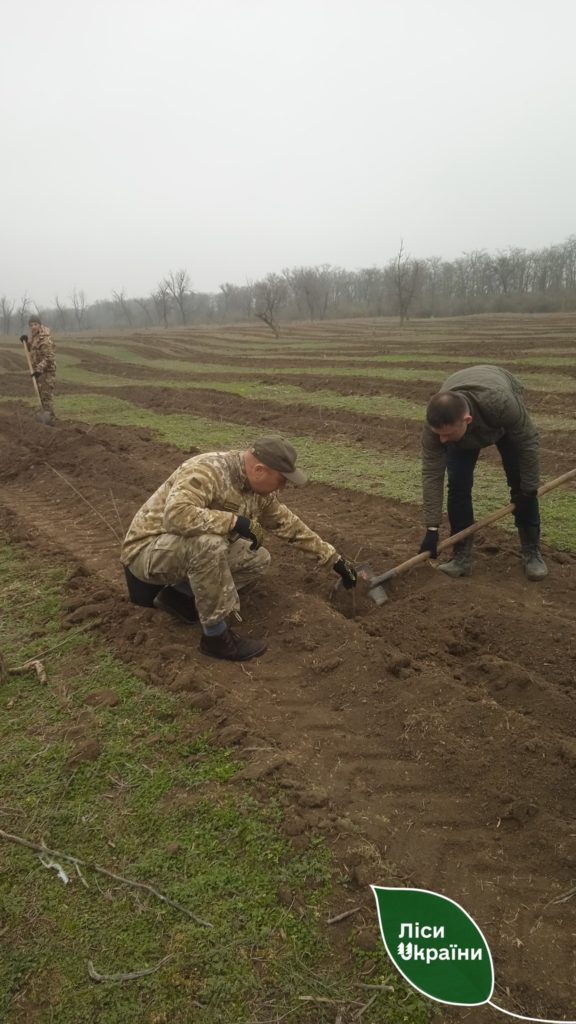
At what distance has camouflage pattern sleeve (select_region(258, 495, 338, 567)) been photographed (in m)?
4.25

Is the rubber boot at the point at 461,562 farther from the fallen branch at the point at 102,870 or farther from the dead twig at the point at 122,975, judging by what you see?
the dead twig at the point at 122,975

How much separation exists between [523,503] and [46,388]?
10.3 meters

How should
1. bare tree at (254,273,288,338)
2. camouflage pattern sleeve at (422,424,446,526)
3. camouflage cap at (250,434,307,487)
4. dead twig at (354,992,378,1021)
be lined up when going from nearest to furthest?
dead twig at (354,992,378,1021) → camouflage cap at (250,434,307,487) → camouflage pattern sleeve at (422,424,446,526) → bare tree at (254,273,288,338)

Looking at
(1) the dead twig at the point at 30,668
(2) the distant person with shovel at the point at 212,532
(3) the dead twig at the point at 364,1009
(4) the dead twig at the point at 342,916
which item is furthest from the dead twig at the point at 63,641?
(3) the dead twig at the point at 364,1009

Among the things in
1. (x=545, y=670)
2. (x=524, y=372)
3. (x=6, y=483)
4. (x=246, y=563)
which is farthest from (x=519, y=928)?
(x=524, y=372)

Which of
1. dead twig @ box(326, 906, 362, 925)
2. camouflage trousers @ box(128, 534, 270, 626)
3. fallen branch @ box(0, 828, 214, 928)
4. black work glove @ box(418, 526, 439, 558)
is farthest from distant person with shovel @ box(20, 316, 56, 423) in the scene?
dead twig @ box(326, 906, 362, 925)

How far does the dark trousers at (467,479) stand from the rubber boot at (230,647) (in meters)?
2.02

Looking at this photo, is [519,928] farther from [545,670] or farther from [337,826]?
[545,670]

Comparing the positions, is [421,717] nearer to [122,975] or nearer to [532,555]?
[122,975]

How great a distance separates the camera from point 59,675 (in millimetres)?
3801

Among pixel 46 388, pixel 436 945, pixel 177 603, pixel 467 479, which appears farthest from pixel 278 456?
pixel 46 388

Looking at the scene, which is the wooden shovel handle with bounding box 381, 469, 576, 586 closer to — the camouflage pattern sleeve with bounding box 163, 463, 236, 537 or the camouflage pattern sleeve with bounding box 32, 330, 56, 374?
the camouflage pattern sleeve with bounding box 163, 463, 236, 537

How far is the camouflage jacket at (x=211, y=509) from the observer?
375cm

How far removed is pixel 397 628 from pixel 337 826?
6.04 ft
